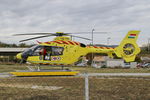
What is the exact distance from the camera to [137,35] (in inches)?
722

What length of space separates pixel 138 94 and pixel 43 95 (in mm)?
4433

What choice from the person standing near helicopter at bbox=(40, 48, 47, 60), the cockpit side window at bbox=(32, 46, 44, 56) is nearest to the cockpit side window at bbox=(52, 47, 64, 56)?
the person standing near helicopter at bbox=(40, 48, 47, 60)

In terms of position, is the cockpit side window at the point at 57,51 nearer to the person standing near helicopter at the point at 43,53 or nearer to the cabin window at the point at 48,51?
the cabin window at the point at 48,51

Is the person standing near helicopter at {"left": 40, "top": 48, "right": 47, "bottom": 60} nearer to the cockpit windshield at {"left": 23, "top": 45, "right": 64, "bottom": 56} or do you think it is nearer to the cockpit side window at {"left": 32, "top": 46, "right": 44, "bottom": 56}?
the cockpit windshield at {"left": 23, "top": 45, "right": 64, "bottom": 56}

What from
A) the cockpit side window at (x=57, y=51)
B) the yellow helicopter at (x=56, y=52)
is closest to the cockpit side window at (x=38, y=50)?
the yellow helicopter at (x=56, y=52)

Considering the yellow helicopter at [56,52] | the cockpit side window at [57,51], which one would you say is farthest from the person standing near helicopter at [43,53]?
the cockpit side window at [57,51]

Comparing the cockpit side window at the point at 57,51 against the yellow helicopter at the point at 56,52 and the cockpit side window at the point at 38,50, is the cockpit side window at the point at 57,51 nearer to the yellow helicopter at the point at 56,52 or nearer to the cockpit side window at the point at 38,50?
the yellow helicopter at the point at 56,52

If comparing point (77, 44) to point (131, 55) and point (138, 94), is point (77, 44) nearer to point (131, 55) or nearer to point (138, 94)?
point (131, 55)

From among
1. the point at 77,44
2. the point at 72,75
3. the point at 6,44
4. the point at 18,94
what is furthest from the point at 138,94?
the point at 6,44

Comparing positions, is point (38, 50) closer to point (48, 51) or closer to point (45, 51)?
point (45, 51)

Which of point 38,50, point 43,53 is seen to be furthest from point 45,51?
point 38,50

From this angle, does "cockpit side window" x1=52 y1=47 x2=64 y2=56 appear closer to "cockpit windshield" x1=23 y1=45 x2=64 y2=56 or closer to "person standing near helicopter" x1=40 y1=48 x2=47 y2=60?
"cockpit windshield" x1=23 y1=45 x2=64 y2=56

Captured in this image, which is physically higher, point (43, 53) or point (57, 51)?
point (57, 51)

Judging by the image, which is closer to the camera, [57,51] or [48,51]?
[48,51]
